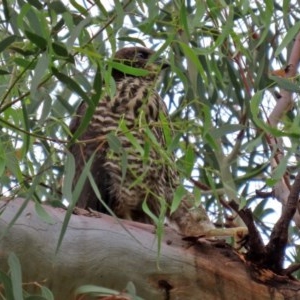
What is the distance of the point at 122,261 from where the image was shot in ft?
6.86

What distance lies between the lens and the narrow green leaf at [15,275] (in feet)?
5.74

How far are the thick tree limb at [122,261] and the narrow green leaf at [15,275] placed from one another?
0.44 ft

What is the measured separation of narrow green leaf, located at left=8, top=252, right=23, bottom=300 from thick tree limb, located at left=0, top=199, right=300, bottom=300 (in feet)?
0.44

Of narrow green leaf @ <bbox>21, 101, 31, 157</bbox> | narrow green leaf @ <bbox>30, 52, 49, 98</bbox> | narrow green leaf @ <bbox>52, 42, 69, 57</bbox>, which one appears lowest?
narrow green leaf @ <bbox>21, 101, 31, 157</bbox>

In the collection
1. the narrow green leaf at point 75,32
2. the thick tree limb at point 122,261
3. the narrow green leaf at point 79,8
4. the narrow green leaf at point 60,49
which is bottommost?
the thick tree limb at point 122,261

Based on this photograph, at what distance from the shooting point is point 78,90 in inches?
71.8

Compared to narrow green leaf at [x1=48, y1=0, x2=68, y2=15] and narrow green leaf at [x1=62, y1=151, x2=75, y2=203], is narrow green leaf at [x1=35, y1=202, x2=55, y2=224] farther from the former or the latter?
narrow green leaf at [x1=48, y1=0, x2=68, y2=15]

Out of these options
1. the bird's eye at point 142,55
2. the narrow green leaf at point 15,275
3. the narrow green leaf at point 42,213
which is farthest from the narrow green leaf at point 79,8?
the bird's eye at point 142,55

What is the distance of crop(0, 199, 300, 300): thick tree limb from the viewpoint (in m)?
2.03

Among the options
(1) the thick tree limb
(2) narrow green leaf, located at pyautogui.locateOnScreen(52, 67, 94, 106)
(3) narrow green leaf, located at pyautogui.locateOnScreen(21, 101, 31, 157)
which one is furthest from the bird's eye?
(2) narrow green leaf, located at pyautogui.locateOnScreen(52, 67, 94, 106)

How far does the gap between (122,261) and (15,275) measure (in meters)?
0.35

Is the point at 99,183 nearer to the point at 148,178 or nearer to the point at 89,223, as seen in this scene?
the point at 148,178

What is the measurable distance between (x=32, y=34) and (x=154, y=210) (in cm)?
131

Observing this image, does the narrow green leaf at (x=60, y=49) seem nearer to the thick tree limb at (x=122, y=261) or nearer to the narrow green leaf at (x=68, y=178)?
the narrow green leaf at (x=68, y=178)
